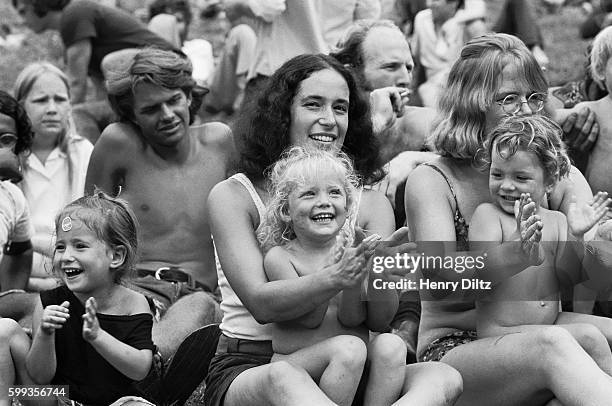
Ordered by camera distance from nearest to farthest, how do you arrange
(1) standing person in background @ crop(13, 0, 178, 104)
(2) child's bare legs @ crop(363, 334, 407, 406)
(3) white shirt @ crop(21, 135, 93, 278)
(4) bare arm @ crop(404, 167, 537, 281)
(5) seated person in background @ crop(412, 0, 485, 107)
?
1. (2) child's bare legs @ crop(363, 334, 407, 406)
2. (4) bare arm @ crop(404, 167, 537, 281)
3. (3) white shirt @ crop(21, 135, 93, 278)
4. (1) standing person in background @ crop(13, 0, 178, 104)
5. (5) seated person in background @ crop(412, 0, 485, 107)

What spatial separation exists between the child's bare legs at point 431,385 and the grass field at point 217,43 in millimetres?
6777

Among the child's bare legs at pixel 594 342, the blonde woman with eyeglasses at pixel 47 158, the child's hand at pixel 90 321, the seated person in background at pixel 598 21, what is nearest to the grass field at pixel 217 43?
the seated person in background at pixel 598 21

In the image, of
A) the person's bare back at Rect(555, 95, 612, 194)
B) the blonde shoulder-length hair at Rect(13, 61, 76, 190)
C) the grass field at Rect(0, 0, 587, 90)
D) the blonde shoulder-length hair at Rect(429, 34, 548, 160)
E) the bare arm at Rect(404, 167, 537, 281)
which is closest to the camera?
Answer: the bare arm at Rect(404, 167, 537, 281)

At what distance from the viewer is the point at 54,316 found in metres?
3.64

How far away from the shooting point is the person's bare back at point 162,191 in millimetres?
5250

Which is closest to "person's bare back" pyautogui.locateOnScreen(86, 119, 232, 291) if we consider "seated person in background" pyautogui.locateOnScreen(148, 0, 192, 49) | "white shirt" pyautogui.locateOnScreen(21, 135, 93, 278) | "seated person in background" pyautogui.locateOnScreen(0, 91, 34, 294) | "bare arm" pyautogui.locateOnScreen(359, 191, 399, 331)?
"seated person in background" pyautogui.locateOnScreen(0, 91, 34, 294)

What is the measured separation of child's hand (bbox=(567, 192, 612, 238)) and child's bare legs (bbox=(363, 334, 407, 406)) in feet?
1.97

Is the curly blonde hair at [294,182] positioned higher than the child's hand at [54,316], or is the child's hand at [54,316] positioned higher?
the curly blonde hair at [294,182]

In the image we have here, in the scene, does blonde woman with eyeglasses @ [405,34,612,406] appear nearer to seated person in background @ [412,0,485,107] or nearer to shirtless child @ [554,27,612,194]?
shirtless child @ [554,27,612,194]

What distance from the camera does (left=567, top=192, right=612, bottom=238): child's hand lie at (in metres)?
3.64

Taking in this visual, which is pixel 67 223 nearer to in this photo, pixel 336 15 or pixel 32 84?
pixel 32 84

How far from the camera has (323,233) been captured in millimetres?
3709

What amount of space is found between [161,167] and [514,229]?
1978 millimetres

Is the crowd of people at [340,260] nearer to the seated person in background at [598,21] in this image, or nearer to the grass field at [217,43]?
the seated person in background at [598,21]
